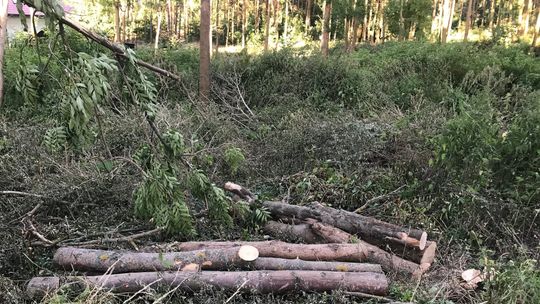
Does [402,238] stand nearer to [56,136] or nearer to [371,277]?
[371,277]

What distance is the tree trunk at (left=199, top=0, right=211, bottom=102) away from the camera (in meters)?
8.69

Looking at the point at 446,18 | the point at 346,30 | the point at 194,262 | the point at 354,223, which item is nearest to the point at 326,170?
the point at 354,223

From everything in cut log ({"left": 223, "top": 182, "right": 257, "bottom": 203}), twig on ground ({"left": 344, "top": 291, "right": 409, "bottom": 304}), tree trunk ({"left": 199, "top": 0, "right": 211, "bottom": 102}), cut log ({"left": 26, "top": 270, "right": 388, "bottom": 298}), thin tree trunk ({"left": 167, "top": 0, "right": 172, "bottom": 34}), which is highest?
thin tree trunk ({"left": 167, "top": 0, "right": 172, "bottom": 34})

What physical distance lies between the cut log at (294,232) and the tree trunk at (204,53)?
4.92 metres

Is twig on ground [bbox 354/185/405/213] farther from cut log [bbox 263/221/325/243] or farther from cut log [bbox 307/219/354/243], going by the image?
cut log [bbox 263/221/325/243]

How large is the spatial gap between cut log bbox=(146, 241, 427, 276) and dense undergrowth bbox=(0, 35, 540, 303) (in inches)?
7.1

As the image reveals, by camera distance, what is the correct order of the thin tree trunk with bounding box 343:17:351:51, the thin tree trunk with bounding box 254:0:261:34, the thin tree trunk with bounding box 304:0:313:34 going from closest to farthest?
the thin tree trunk with bounding box 343:17:351:51
the thin tree trunk with bounding box 254:0:261:34
the thin tree trunk with bounding box 304:0:313:34

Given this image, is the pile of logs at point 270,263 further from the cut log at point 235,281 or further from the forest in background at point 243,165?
the forest in background at point 243,165

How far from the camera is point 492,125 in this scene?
456 centimetres

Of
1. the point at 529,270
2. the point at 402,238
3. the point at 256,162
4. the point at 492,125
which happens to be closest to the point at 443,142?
the point at 492,125

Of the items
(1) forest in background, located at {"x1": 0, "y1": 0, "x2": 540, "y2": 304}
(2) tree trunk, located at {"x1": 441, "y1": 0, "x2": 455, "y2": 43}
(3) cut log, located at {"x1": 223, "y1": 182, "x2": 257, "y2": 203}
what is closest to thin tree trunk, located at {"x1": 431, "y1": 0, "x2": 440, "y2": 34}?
(2) tree trunk, located at {"x1": 441, "y1": 0, "x2": 455, "y2": 43}

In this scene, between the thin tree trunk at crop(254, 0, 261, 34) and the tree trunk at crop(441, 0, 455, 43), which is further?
the thin tree trunk at crop(254, 0, 261, 34)

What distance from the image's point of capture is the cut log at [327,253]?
377cm

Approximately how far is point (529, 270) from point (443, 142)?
1604 mm
